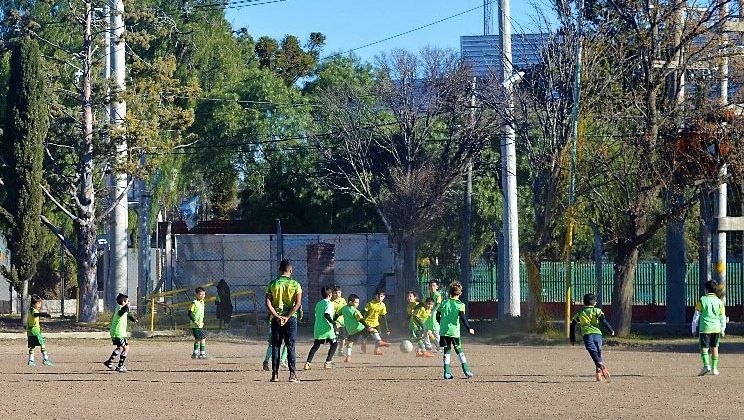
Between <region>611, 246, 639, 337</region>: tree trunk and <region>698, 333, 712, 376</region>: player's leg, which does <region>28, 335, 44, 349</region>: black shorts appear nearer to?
<region>698, 333, 712, 376</region>: player's leg

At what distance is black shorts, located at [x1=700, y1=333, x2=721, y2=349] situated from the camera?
19.0 meters

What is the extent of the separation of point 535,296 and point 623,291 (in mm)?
2220

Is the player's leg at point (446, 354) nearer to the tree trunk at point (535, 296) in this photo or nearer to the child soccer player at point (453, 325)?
the child soccer player at point (453, 325)

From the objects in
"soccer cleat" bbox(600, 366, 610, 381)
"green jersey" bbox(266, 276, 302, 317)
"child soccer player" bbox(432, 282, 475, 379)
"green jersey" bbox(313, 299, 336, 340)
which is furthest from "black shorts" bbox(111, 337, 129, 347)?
"soccer cleat" bbox(600, 366, 610, 381)

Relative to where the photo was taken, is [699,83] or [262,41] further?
[262,41]

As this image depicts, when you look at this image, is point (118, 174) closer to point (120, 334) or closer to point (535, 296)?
point (535, 296)

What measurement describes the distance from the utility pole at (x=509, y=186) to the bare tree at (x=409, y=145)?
4393mm

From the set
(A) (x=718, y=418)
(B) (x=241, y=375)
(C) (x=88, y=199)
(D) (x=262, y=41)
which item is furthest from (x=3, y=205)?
(D) (x=262, y=41)

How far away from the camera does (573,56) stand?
2897 centimetres

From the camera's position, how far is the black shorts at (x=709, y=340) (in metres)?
19.0

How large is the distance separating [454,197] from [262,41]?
3213cm

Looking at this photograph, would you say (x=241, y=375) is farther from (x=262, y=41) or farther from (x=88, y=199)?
(x=262, y=41)

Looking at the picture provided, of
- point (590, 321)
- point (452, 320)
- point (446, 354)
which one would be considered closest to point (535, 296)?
point (452, 320)

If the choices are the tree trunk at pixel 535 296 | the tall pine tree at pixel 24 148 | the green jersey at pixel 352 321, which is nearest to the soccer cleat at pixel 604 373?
the green jersey at pixel 352 321
